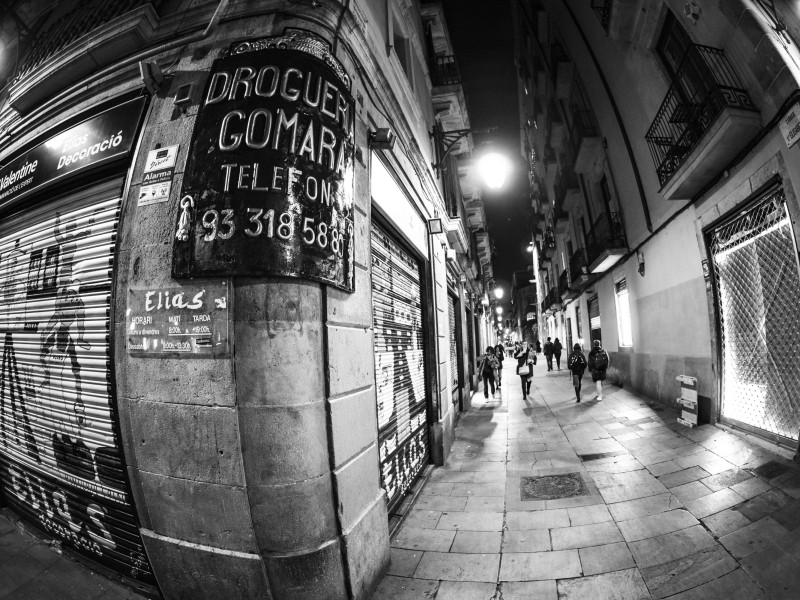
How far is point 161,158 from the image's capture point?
9.85 feet

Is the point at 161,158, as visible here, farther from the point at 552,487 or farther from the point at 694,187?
the point at 694,187

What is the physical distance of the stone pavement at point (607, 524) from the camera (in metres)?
2.69

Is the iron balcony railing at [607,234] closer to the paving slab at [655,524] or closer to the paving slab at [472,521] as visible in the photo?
the paving slab at [655,524]

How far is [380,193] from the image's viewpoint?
4391 mm

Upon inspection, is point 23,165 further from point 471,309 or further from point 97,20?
point 471,309

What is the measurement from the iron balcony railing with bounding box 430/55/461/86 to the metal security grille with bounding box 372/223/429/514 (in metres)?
6.07

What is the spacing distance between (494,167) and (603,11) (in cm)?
659

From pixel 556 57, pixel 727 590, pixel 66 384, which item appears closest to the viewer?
pixel 727 590

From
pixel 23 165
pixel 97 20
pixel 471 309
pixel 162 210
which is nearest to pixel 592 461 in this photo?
pixel 162 210

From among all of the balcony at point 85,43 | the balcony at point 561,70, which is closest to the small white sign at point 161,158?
the balcony at point 85,43

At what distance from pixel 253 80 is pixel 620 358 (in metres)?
13.6

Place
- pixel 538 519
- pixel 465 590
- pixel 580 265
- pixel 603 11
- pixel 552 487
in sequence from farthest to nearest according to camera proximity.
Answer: pixel 580 265
pixel 603 11
pixel 552 487
pixel 538 519
pixel 465 590

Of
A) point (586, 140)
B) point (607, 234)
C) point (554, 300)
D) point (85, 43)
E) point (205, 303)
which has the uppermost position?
point (586, 140)

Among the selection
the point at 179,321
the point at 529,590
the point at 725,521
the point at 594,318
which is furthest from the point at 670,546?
the point at 594,318
